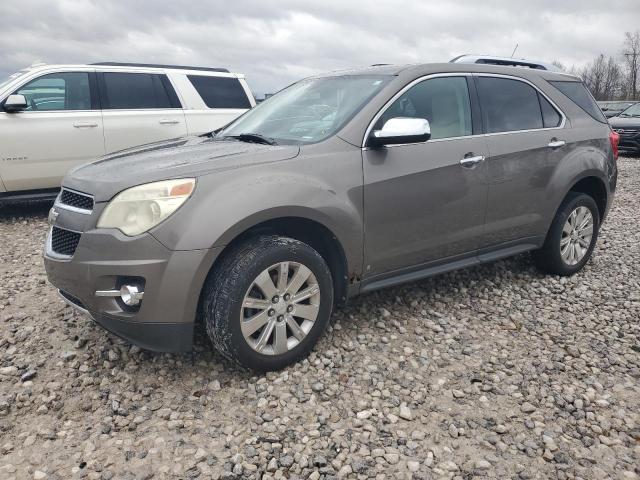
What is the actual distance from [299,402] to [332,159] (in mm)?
1343

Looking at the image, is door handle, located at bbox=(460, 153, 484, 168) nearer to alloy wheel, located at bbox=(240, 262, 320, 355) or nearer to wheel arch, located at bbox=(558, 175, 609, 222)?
wheel arch, located at bbox=(558, 175, 609, 222)

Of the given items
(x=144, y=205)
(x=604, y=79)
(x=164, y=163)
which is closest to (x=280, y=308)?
(x=144, y=205)

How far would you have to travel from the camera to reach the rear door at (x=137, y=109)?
259 inches

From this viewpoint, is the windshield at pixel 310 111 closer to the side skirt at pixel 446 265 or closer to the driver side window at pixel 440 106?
the driver side window at pixel 440 106

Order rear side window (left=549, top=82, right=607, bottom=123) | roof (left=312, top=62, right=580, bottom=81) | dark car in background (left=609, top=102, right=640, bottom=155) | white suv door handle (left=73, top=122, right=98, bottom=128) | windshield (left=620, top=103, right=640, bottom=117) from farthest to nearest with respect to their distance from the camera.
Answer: windshield (left=620, top=103, right=640, bottom=117), dark car in background (left=609, top=102, right=640, bottom=155), white suv door handle (left=73, top=122, right=98, bottom=128), rear side window (left=549, top=82, right=607, bottom=123), roof (left=312, top=62, right=580, bottom=81)

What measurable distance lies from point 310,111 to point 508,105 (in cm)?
153

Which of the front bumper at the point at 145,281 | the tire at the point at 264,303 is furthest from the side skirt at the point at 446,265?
the front bumper at the point at 145,281

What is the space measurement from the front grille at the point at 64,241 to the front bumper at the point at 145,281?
6 cm

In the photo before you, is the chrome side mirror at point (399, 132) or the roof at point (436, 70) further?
the roof at point (436, 70)

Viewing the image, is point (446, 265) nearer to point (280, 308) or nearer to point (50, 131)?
point (280, 308)

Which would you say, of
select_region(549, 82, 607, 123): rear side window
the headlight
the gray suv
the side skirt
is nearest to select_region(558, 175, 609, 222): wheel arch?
the gray suv

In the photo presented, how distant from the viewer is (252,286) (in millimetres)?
2711

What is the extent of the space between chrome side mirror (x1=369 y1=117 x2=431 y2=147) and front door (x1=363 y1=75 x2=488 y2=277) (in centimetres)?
9

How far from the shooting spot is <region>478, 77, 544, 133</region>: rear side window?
3801 millimetres
